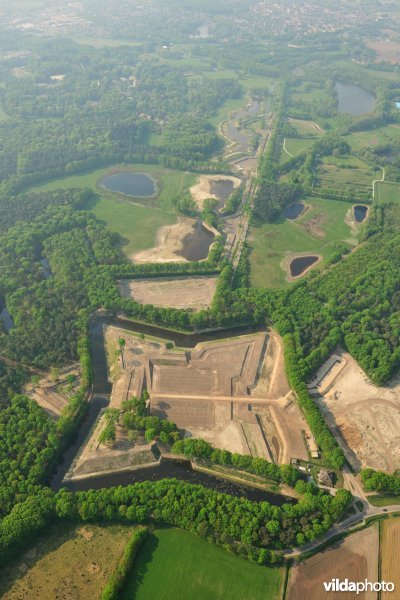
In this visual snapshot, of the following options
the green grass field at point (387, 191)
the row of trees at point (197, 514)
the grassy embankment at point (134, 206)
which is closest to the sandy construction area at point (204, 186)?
the grassy embankment at point (134, 206)

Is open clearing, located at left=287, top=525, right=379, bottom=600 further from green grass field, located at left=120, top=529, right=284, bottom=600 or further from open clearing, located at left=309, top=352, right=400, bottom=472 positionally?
open clearing, located at left=309, top=352, right=400, bottom=472

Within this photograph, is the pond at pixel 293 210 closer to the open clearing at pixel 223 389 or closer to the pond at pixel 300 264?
the pond at pixel 300 264

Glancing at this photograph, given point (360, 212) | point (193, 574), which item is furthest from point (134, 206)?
point (193, 574)

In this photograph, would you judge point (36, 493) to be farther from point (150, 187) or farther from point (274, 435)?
point (150, 187)

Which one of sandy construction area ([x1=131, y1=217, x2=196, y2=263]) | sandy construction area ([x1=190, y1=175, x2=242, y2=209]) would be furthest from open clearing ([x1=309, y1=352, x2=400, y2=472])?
sandy construction area ([x1=190, y1=175, x2=242, y2=209])

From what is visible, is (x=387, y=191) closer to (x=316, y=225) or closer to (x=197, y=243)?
(x=316, y=225)

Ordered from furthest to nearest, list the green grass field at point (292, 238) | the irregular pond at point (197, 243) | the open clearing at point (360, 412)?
the irregular pond at point (197, 243) → the green grass field at point (292, 238) → the open clearing at point (360, 412)
